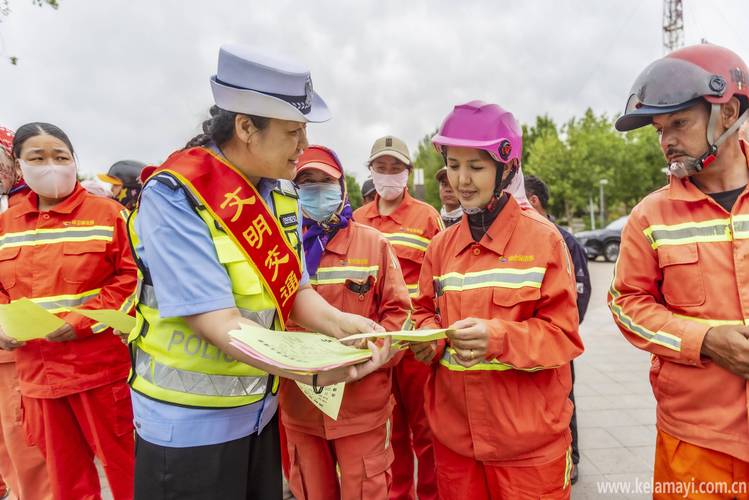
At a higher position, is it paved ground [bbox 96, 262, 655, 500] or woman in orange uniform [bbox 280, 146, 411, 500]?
woman in orange uniform [bbox 280, 146, 411, 500]

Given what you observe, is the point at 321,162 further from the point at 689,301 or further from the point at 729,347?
the point at 729,347

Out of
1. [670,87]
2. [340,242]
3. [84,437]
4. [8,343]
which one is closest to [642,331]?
[670,87]

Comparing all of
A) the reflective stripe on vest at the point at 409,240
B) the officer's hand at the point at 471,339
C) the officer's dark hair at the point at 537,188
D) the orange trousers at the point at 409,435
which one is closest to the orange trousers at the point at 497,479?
the officer's hand at the point at 471,339

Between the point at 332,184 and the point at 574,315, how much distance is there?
152 cm

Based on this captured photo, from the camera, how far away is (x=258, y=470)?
6.07ft

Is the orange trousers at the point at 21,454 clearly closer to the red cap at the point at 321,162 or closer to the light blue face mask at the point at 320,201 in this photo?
the light blue face mask at the point at 320,201

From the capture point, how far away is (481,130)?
212 centimetres

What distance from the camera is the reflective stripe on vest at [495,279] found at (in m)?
2.04

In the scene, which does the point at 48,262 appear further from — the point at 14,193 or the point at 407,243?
the point at 407,243

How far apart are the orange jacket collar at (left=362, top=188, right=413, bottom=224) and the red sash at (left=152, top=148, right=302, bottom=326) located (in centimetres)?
260

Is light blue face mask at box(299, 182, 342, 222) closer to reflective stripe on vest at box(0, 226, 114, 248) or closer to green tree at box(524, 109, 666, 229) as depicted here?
reflective stripe on vest at box(0, 226, 114, 248)

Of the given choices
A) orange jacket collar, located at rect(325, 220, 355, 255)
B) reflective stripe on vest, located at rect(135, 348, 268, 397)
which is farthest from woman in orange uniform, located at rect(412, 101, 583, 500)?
reflective stripe on vest, located at rect(135, 348, 268, 397)

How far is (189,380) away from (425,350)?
1.00 metres

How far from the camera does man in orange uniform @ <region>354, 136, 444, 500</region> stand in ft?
11.2
